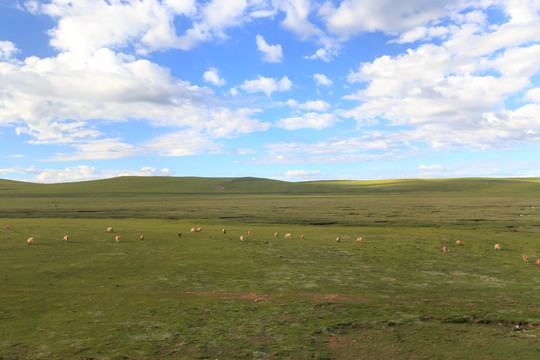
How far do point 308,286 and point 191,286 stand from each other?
306 inches

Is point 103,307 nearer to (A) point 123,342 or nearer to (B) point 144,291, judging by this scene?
(B) point 144,291

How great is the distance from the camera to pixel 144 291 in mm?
22672

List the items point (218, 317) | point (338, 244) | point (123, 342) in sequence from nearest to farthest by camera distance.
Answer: point (123, 342)
point (218, 317)
point (338, 244)

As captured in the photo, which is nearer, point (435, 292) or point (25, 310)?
point (25, 310)

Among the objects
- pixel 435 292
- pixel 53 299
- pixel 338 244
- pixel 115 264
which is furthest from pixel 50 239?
pixel 435 292

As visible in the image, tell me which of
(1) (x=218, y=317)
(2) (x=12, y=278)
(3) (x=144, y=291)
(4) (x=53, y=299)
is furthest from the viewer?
(2) (x=12, y=278)

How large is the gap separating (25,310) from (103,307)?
3755mm

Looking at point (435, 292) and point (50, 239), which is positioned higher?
point (50, 239)

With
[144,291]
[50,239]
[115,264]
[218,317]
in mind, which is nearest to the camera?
[218,317]

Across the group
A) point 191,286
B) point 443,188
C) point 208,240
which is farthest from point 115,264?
point 443,188

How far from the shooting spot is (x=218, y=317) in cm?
1872

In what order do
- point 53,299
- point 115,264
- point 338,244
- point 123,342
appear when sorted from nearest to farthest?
point 123,342, point 53,299, point 115,264, point 338,244

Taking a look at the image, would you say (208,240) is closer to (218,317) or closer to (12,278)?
(12,278)

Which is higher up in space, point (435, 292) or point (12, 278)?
point (12, 278)
